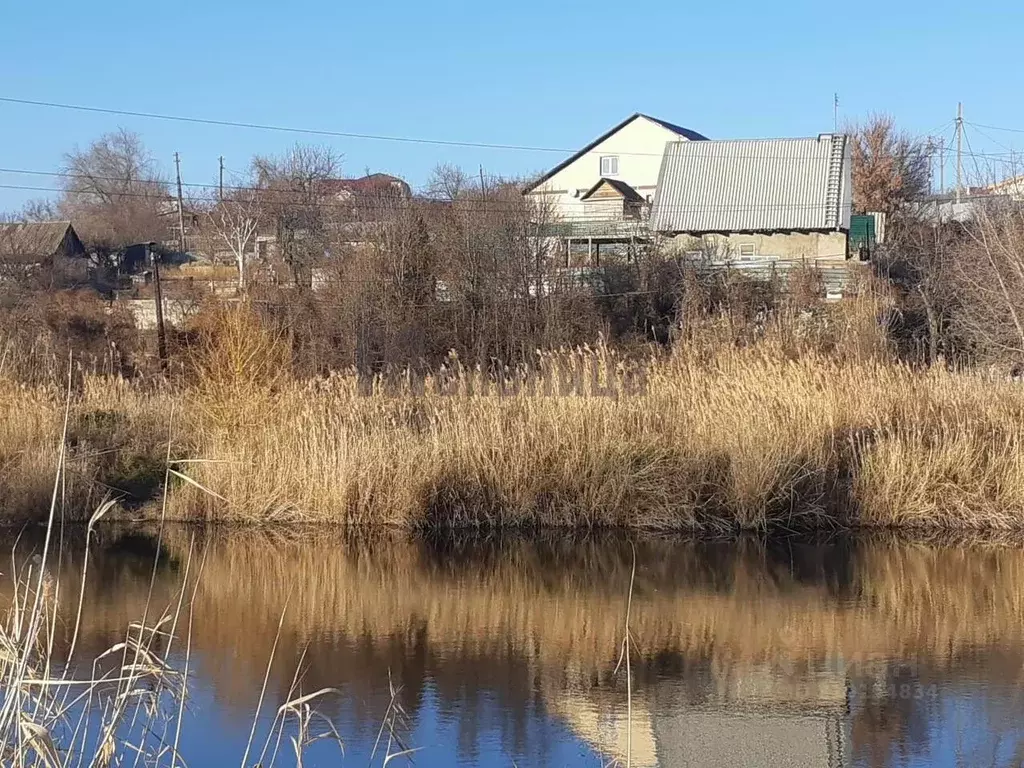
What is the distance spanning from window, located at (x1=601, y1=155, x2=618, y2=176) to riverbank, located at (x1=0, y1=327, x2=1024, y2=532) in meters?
43.3

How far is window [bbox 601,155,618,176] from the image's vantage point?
55.7 m

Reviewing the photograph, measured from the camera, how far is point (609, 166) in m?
55.8

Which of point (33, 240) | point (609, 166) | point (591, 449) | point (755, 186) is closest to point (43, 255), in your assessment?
point (33, 240)

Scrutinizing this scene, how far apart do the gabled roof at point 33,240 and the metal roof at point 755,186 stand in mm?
18421

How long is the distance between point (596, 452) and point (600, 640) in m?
3.73

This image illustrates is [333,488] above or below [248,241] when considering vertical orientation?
below

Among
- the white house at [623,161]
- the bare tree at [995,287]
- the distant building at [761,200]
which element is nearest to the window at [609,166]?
the white house at [623,161]

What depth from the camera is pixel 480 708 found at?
280 inches

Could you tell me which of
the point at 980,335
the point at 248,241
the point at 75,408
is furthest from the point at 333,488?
the point at 248,241

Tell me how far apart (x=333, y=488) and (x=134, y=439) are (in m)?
2.96

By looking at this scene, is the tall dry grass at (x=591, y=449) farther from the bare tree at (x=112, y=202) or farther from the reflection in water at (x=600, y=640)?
the bare tree at (x=112, y=202)

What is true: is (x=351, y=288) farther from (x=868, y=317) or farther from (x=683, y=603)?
(x=683, y=603)

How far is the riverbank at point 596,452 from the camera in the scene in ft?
39.8

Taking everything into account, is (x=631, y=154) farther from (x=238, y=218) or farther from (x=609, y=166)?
(x=238, y=218)
